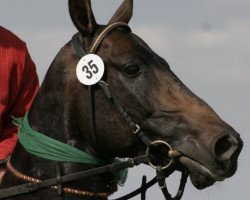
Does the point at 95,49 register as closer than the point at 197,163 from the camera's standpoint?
No

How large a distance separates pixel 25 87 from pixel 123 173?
A: 5.65 ft

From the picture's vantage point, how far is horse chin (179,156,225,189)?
757 centimetres

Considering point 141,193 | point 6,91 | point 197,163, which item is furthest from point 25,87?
point 197,163

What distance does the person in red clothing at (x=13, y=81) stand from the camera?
9.25 metres

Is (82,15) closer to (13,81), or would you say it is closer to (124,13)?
(124,13)

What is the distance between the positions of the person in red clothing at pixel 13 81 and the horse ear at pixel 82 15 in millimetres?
1392

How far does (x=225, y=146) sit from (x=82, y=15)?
1.73m

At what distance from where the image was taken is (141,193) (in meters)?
A: 8.28

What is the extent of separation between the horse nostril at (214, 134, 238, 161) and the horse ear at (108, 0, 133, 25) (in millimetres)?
1665

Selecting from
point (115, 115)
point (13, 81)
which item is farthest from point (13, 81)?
point (115, 115)

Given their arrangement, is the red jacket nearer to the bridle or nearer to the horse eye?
the bridle

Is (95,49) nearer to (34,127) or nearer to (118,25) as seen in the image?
(118,25)

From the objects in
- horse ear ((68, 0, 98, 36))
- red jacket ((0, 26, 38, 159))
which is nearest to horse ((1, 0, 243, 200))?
horse ear ((68, 0, 98, 36))

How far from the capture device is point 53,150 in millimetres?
8078
